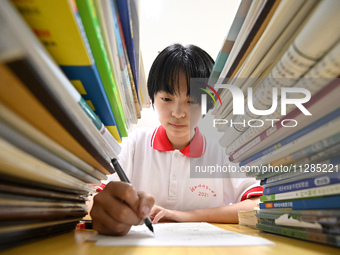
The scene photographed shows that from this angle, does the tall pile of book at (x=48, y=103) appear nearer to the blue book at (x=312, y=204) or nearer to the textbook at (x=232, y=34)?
the textbook at (x=232, y=34)

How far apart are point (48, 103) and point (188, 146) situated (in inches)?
38.1

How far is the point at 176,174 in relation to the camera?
1.07m

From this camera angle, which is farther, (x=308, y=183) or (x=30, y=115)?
(x=308, y=183)

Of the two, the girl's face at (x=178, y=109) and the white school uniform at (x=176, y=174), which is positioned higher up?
the girl's face at (x=178, y=109)

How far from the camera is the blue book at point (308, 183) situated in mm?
267

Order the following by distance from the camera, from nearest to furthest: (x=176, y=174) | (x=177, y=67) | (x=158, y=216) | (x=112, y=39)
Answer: (x=112, y=39)
(x=158, y=216)
(x=177, y=67)
(x=176, y=174)

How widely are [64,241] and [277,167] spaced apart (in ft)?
1.19

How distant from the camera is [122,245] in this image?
286mm

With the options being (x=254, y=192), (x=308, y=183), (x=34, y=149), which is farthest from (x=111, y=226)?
(x=254, y=192)

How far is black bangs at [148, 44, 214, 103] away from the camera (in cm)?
84

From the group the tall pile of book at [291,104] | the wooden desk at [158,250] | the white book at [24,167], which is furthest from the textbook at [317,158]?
the white book at [24,167]

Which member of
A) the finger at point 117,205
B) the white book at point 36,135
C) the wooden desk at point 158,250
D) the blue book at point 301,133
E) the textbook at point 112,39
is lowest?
the wooden desk at point 158,250

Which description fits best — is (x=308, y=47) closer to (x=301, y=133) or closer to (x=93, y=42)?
(x=301, y=133)

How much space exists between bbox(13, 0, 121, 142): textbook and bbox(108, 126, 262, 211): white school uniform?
806mm
